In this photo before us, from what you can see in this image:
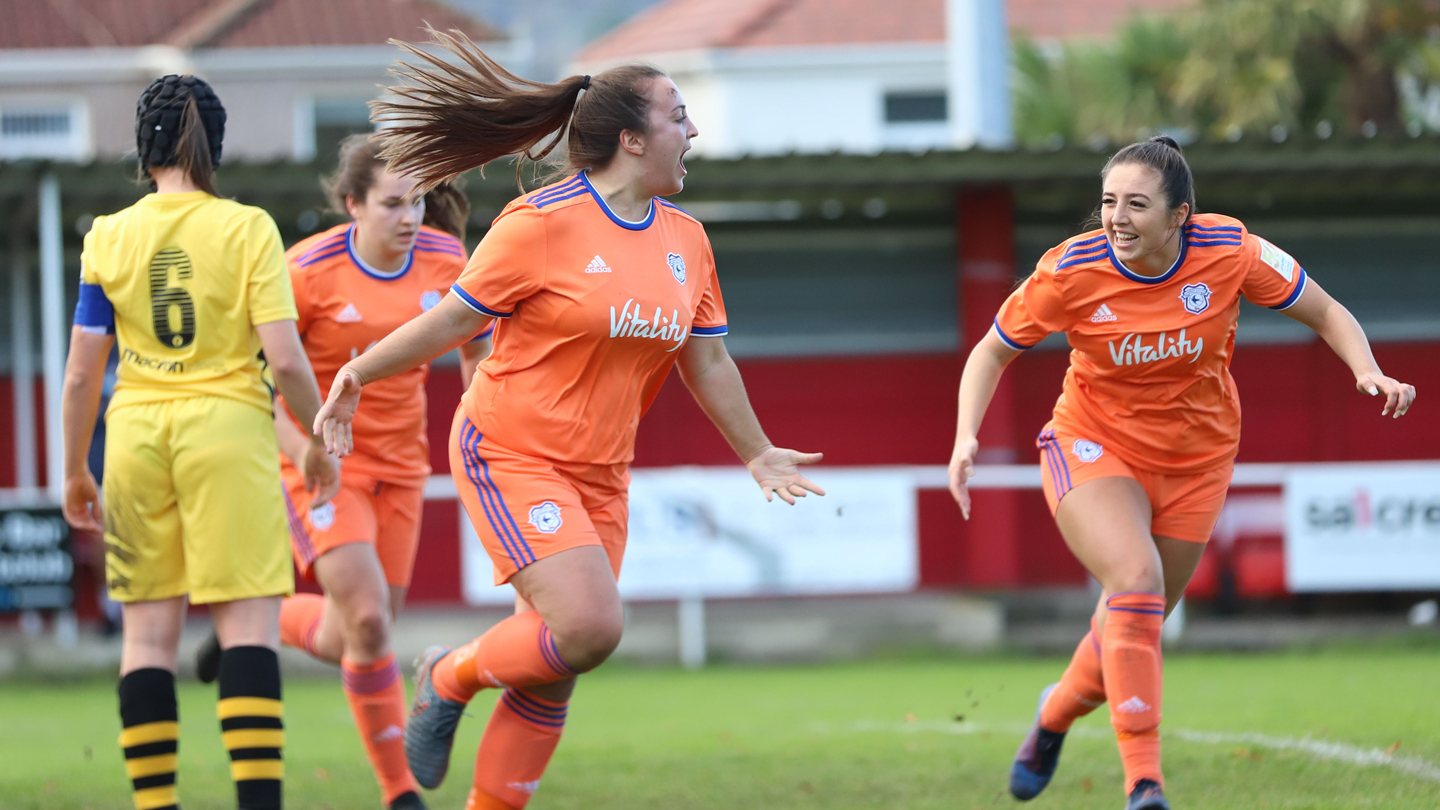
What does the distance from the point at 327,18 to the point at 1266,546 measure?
26139mm

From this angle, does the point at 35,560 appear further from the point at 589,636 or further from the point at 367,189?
the point at 589,636

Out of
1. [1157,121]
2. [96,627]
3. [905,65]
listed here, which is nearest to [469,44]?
[96,627]

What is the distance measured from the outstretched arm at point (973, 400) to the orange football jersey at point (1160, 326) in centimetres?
6

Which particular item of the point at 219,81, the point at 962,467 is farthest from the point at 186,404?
the point at 219,81

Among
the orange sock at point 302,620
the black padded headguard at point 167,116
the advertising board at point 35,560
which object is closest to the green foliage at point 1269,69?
the advertising board at point 35,560

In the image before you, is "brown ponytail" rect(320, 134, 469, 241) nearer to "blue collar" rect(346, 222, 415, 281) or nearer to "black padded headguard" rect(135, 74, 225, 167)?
"blue collar" rect(346, 222, 415, 281)

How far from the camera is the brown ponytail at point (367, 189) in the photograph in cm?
552

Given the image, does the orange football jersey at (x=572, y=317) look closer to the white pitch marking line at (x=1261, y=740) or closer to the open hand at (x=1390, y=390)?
the open hand at (x=1390, y=390)

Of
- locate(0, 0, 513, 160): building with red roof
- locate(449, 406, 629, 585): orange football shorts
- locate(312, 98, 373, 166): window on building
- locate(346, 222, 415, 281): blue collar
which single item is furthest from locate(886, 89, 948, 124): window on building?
locate(449, 406, 629, 585): orange football shorts

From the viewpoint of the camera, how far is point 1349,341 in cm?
473

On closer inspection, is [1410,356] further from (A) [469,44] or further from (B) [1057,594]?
Answer: (A) [469,44]

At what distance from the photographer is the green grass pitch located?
561 centimetres

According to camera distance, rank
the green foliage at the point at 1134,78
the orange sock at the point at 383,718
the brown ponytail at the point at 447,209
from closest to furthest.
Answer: the orange sock at the point at 383,718, the brown ponytail at the point at 447,209, the green foliage at the point at 1134,78

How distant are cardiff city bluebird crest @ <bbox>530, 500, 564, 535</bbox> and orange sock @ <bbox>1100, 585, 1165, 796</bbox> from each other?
173 cm
